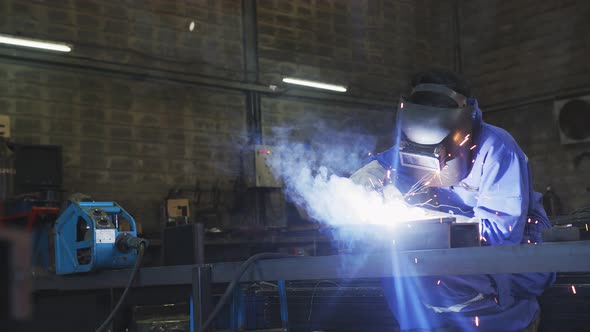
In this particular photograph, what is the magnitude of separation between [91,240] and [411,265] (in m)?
1.35

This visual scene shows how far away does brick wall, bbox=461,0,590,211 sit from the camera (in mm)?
8836

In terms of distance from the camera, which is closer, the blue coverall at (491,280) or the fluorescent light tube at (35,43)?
the blue coverall at (491,280)

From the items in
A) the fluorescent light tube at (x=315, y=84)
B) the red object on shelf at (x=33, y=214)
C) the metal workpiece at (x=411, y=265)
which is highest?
the fluorescent light tube at (x=315, y=84)

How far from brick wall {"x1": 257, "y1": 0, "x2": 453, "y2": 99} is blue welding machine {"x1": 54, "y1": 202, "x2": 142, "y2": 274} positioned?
593 centimetres

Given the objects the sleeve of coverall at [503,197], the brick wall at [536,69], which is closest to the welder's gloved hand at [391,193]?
the sleeve of coverall at [503,197]

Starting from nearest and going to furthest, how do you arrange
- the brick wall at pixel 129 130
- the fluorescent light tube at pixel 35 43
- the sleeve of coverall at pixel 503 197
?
1. the sleeve of coverall at pixel 503 197
2. the fluorescent light tube at pixel 35 43
3. the brick wall at pixel 129 130

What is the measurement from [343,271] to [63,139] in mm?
5677

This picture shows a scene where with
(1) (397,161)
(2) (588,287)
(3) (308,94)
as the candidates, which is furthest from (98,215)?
(3) (308,94)

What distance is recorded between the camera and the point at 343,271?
64.2 inches

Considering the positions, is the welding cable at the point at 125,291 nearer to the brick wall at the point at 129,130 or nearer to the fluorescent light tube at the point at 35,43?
the brick wall at the point at 129,130

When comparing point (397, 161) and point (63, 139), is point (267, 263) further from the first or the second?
point (63, 139)

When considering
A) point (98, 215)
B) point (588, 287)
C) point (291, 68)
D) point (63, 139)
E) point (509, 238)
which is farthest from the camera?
point (291, 68)

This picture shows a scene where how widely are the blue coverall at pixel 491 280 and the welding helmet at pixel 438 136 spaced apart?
4cm

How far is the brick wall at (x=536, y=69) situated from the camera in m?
8.84
